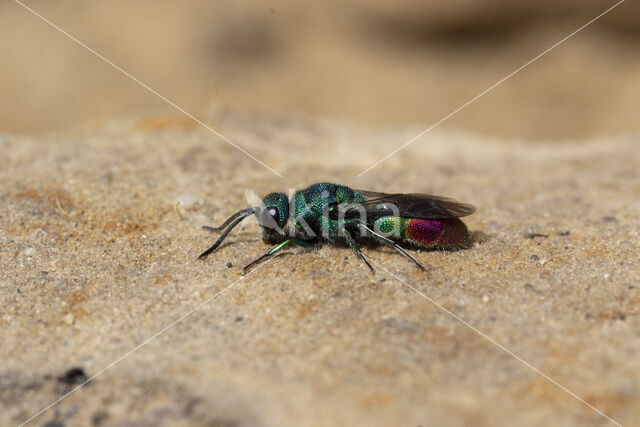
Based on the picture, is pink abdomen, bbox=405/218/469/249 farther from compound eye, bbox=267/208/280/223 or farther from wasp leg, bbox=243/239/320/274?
compound eye, bbox=267/208/280/223

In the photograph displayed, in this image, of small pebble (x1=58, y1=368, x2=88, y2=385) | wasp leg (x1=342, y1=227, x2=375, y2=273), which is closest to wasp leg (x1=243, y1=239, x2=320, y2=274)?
wasp leg (x1=342, y1=227, x2=375, y2=273)

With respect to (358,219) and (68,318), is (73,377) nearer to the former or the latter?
(68,318)

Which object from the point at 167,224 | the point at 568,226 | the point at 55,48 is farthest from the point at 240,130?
the point at 55,48

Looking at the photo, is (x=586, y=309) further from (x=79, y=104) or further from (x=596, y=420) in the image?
(x=79, y=104)

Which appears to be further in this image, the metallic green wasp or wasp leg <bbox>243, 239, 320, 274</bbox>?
the metallic green wasp

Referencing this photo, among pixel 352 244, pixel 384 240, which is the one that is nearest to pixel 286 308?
pixel 352 244

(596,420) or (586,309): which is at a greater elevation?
(586,309)

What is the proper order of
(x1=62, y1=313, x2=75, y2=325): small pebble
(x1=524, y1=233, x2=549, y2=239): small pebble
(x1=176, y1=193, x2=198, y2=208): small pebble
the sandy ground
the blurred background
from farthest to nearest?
the blurred background < (x1=176, y1=193, x2=198, y2=208): small pebble < (x1=524, y1=233, x2=549, y2=239): small pebble < (x1=62, y1=313, x2=75, y2=325): small pebble < the sandy ground
